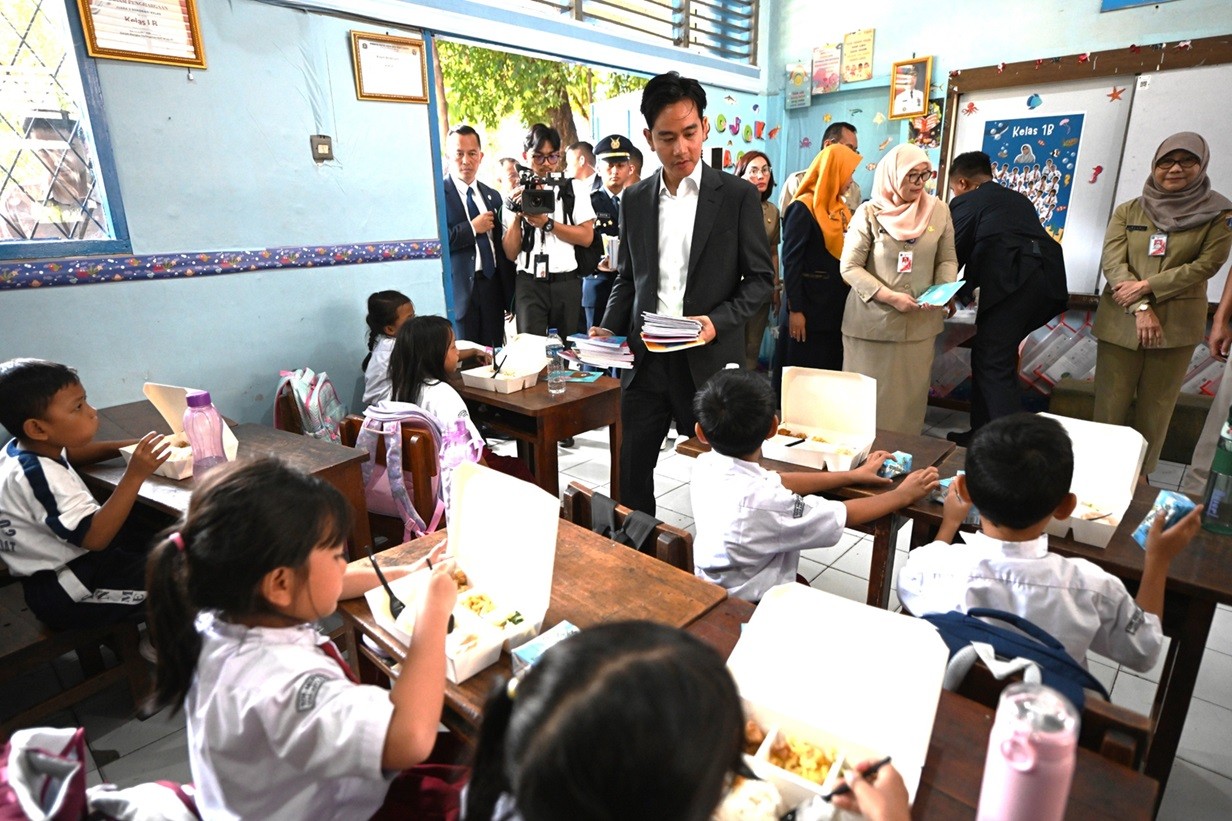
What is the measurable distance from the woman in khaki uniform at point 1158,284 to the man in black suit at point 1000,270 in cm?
27

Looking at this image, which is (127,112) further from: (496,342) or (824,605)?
(824,605)

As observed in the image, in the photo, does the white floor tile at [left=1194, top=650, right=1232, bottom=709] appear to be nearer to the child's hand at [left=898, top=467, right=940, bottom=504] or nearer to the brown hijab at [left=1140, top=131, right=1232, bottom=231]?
the child's hand at [left=898, top=467, right=940, bottom=504]

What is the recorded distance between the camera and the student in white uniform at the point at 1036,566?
1.17 meters

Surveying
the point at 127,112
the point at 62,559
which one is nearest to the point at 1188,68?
the point at 127,112

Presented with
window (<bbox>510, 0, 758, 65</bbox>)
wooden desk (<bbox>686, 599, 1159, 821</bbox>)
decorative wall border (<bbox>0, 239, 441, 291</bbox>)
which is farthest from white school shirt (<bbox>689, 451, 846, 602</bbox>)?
window (<bbox>510, 0, 758, 65</bbox>)

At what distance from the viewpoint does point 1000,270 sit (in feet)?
11.1

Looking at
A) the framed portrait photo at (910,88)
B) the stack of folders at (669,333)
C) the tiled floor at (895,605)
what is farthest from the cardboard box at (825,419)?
the framed portrait photo at (910,88)

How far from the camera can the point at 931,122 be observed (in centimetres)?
466

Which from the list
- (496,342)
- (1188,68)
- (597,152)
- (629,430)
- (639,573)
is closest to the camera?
(639,573)

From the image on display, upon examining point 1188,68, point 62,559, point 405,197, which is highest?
point 1188,68

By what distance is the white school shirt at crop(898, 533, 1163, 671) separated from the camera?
45.8 inches

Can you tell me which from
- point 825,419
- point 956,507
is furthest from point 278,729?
point 825,419

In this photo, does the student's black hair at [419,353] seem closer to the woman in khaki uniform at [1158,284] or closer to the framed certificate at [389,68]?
the framed certificate at [389,68]

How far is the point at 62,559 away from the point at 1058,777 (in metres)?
2.10
